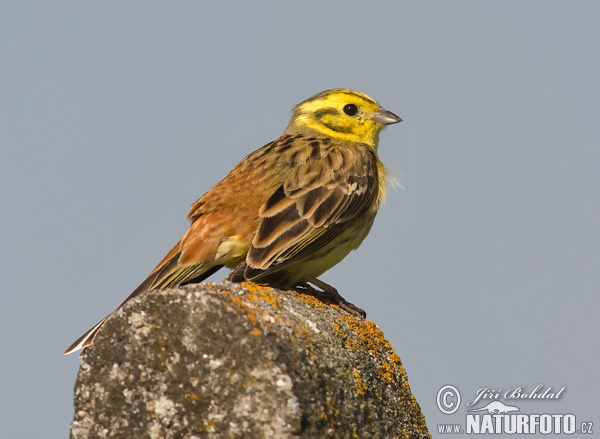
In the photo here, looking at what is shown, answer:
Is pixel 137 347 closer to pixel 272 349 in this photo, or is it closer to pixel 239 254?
pixel 272 349

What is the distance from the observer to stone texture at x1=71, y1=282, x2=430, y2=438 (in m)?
3.79

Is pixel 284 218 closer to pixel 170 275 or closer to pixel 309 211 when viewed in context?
pixel 309 211

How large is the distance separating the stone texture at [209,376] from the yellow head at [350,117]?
409cm

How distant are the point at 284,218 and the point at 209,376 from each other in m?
2.39

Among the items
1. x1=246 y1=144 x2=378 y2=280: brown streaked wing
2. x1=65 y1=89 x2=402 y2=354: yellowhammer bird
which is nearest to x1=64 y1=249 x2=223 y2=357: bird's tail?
x1=65 y1=89 x2=402 y2=354: yellowhammer bird

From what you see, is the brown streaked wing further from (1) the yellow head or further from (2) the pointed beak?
(2) the pointed beak

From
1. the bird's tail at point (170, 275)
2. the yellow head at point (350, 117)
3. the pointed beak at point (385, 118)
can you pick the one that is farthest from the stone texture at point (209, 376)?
the pointed beak at point (385, 118)

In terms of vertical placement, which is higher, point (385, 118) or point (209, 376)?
point (385, 118)

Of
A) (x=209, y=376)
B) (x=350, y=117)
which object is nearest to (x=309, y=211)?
(x=350, y=117)

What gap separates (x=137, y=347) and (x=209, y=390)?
0.43 meters

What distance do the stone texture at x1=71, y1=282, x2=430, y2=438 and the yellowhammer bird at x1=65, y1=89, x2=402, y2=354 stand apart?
1398mm

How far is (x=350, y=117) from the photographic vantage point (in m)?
8.09

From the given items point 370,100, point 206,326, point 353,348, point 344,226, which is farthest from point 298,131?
point 206,326

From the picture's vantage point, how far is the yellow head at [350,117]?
8.07 meters
